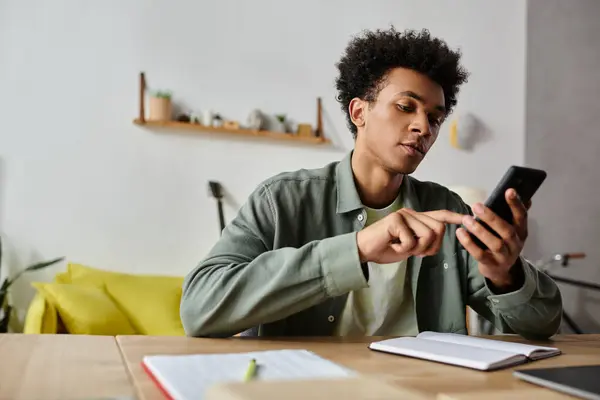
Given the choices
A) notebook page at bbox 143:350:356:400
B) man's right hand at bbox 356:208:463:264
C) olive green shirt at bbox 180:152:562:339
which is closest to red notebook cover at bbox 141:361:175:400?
notebook page at bbox 143:350:356:400

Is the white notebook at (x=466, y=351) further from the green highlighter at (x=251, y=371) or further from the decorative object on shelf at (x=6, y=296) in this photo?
the decorative object on shelf at (x=6, y=296)

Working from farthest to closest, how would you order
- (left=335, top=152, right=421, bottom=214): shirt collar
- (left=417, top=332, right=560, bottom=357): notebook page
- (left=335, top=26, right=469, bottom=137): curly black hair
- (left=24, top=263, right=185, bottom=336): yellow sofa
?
1. (left=24, top=263, right=185, bottom=336): yellow sofa
2. (left=335, top=26, right=469, bottom=137): curly black hair
3. (left=335, top=152, right=421, bottom=214): shirt collar
4. (left=417, top=332, right=560, bottom=357): notebook page

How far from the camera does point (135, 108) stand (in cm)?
290

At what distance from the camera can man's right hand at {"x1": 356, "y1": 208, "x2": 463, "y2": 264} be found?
92cm

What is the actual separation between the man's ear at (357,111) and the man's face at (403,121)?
58 mm

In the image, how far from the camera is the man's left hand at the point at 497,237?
963 millimetres

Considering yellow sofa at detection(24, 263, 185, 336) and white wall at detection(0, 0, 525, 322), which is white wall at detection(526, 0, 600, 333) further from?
yellow sofa at detection(24, 263, 185, 336)

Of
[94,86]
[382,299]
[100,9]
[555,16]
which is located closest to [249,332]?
[382,299]

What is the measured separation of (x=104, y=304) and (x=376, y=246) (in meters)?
1.72

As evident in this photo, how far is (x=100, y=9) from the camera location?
2.86 meters

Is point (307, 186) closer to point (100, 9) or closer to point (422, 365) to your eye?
Result: point (422, 365)

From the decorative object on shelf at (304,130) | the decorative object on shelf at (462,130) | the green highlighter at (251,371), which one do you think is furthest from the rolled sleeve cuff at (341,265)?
the decorative object on shelf at (462,130)

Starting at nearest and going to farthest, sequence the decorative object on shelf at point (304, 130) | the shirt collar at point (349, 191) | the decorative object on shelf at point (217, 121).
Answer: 1. the shirt collar at point (349, 191)
2. the decorative object on shelf at point (217, 121)
3. the decorative object on shelf at point (304, 130)

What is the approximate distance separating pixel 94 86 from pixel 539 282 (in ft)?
7.60
